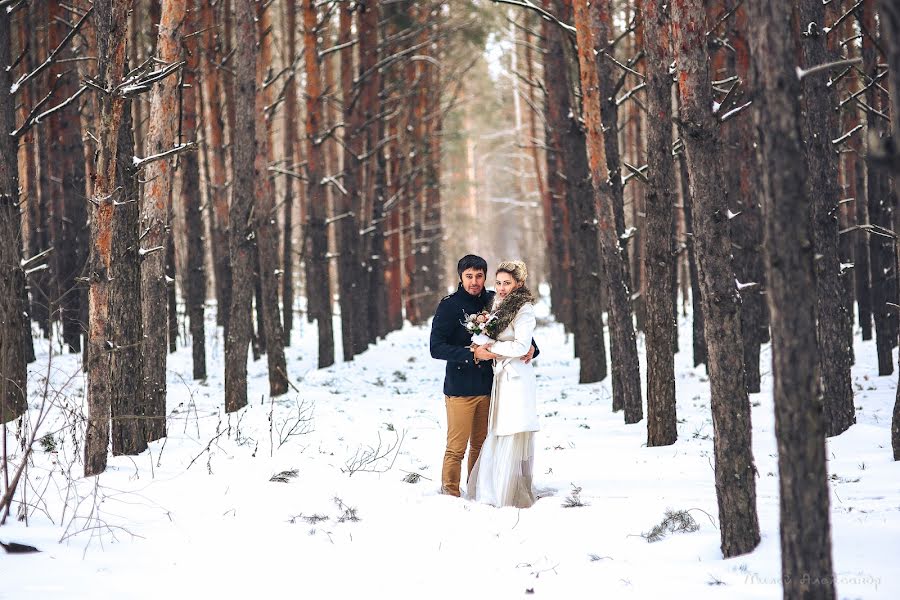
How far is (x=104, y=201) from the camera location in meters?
6.29

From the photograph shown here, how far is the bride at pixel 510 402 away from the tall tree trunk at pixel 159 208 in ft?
13.6

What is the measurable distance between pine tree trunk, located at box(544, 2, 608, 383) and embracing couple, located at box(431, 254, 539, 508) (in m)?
7.31

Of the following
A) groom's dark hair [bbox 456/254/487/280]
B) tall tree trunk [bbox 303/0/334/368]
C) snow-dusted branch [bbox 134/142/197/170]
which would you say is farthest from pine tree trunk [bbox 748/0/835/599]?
tall tree trunk [bbox 303/0/334/368]

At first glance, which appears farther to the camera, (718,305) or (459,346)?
(459,346)

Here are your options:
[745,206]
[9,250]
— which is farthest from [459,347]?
[745,206]

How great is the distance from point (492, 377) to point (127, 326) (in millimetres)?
3336

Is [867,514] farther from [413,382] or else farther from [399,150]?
[399,150]

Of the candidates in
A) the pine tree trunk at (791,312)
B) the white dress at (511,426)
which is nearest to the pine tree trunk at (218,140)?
the white dress at (511,426)

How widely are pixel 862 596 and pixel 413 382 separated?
11.7 m

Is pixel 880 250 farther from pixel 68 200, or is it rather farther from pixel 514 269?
pixel 68 200

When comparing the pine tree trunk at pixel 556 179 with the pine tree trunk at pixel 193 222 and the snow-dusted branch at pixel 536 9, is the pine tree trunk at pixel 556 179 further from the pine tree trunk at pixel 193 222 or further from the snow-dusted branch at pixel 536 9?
the pine tree trunk at pixel 193 222

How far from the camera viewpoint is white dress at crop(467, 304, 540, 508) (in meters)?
6.41

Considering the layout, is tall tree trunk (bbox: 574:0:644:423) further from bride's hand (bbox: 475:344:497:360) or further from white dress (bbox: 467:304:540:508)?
bride's hand (bbox: 475:344:497:360)

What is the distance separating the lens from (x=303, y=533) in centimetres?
558
